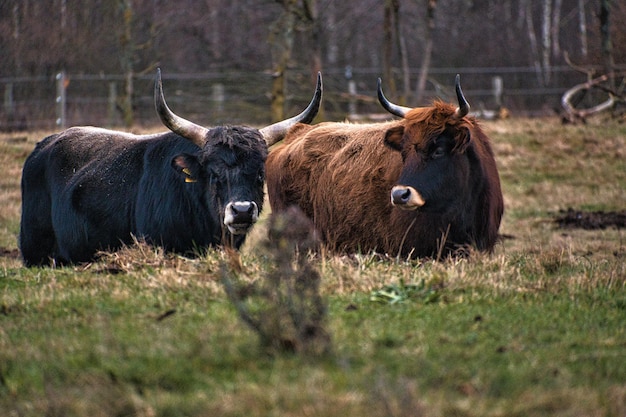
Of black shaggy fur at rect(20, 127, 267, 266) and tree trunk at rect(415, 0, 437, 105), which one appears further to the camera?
tree trunk at rect(415, 0, 437, 105)

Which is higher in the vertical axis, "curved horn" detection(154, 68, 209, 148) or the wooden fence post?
"curved horn" detection(154, 68, 209, 148)

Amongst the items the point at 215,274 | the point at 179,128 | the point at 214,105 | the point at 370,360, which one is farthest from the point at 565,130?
the point at 370,360

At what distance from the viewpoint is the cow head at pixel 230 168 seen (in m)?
7.33

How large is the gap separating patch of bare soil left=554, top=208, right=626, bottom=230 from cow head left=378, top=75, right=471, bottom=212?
6251 millimetres

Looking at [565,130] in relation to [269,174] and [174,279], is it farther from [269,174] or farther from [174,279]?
[174,279]

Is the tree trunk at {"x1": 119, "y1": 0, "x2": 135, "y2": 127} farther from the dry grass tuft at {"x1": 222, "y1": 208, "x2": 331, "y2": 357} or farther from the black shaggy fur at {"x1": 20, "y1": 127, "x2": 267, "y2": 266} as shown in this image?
the dry grass tuft at {"x1": 222, "y1": 208, "x2": 331, "y2": 357}

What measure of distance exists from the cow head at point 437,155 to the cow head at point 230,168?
1157mm

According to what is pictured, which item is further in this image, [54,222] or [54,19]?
[54,19]

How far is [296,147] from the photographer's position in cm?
940

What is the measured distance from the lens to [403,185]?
7.63 m

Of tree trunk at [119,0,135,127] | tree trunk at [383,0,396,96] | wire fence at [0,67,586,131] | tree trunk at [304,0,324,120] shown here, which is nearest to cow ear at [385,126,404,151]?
tree trunk at [304,0,324,120]

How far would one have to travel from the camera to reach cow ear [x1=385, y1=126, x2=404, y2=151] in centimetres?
803

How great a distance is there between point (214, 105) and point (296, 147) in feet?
60.7

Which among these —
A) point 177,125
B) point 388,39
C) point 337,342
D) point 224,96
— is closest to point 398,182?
point 177,125
